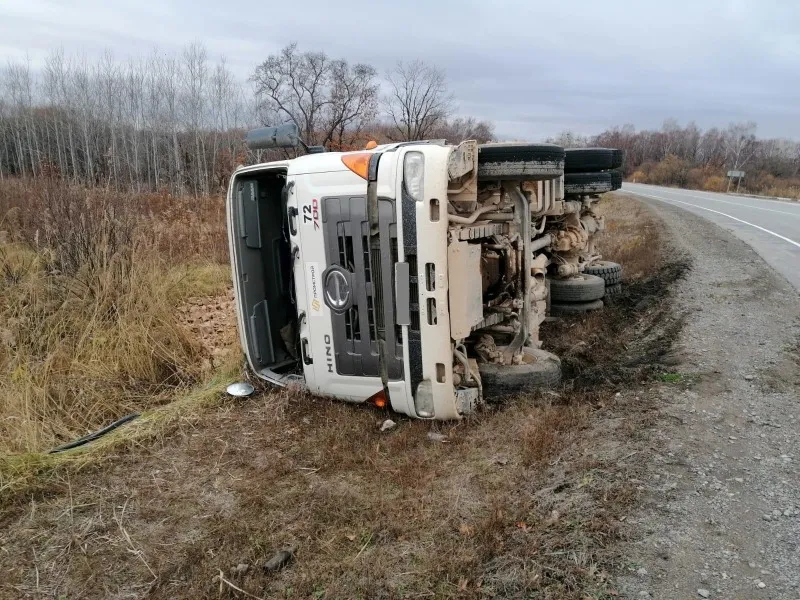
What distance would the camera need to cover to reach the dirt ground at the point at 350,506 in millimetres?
2461

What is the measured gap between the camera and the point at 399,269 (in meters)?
3.60

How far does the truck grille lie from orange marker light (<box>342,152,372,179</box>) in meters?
0.16

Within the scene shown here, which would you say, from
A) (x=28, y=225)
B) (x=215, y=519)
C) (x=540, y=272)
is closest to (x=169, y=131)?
(x=28, y=225)

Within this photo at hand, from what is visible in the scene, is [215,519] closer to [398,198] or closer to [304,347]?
→ [304,347]

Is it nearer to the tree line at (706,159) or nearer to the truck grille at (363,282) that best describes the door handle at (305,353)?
the truck grille at (363,282)

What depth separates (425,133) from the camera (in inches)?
1128

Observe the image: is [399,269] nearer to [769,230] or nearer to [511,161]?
[511,161]

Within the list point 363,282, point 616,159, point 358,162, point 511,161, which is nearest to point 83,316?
point 363,282

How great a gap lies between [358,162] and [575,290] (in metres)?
3.55

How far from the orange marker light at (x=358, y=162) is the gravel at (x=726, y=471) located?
230 centimetres

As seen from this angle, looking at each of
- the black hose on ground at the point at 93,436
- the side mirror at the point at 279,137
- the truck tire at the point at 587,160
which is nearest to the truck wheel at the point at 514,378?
the side mirror at the point at 279,137

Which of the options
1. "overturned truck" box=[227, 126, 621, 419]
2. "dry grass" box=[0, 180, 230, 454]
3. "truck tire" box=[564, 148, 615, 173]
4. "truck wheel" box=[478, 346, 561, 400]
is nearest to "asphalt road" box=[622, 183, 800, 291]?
"truck tire" box=[564, 148, 615, 173]

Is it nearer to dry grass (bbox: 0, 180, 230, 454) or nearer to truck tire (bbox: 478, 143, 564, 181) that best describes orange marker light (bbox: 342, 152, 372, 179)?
truck tire (bbox: 478, 143, 564, 181)

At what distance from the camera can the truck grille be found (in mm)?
3656
